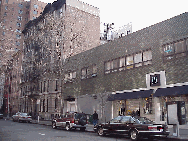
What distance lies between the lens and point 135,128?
14.8 m

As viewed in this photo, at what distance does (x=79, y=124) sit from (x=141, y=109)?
6863 mm

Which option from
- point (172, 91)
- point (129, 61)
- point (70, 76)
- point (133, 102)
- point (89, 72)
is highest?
point (129, 61)

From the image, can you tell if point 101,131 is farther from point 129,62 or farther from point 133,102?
point 129,62

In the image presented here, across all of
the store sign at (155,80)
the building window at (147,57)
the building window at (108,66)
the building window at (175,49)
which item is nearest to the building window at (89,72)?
the building window at (108,66)

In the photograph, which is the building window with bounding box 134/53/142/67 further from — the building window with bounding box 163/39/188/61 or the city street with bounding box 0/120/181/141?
the city street with bounding box 0/120/181/141

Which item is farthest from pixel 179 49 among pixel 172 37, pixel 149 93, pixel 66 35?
pixel 66 35

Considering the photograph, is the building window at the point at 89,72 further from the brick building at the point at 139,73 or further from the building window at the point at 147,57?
the building window at the point at 147,57

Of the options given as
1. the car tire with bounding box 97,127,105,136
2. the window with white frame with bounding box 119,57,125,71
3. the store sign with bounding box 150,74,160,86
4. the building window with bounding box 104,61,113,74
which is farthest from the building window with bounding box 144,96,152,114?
the car tire with bounding box 97,127,105,136

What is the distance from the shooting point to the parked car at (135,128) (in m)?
14.0

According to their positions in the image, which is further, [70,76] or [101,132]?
[70,76]

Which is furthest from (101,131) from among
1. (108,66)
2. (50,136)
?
(108,66)

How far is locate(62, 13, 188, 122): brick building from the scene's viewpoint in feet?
67.3

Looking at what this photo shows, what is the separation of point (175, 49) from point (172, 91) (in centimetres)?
379

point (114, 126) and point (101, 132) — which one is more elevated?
point (114, 126)
